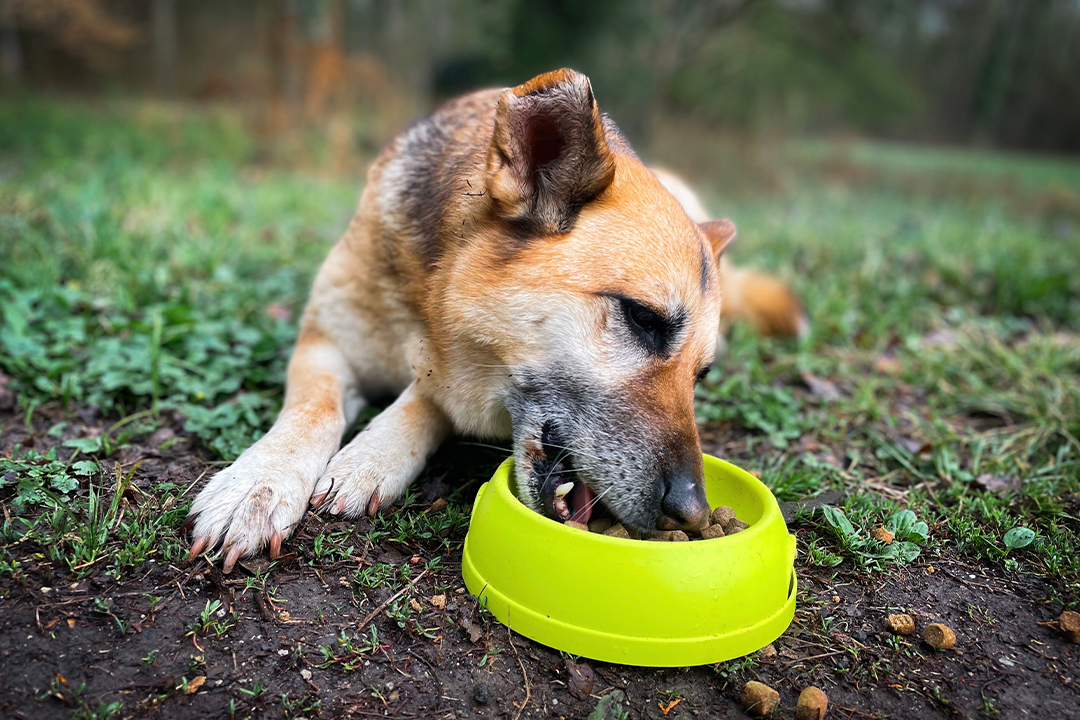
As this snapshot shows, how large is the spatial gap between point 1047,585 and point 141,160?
9317mm

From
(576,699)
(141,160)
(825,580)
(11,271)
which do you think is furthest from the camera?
(141,160)

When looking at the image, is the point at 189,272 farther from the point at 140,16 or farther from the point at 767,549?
the point at 140,16

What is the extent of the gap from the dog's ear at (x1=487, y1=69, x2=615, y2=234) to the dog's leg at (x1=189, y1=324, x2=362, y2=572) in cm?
98

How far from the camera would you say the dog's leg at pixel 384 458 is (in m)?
2.38

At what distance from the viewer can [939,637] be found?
6.74 ft

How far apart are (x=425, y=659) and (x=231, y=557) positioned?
0.63m

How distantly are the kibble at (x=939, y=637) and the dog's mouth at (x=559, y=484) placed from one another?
0.98 metres

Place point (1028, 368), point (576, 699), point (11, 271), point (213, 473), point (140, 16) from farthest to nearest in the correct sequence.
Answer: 1. point (140, 16)
2. point (1028, 368)
3. point (11, 271)
4. point (213, 473)
5. point (576, 699)

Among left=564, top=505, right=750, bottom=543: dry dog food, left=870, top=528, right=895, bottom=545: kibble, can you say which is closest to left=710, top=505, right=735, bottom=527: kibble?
left=564, top=505, right=750, bottom=543: dry dog food

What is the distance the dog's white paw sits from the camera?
7.75ft

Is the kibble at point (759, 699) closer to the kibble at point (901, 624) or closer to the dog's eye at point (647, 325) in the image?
the kibble at point (901, 624)

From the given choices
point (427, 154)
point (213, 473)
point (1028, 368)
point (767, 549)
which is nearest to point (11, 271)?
point (213, 473)

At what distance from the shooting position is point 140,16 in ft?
50.4

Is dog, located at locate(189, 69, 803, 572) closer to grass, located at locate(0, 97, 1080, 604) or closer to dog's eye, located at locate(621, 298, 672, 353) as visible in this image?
dog's eye, located at locate(621, 298, 672, 353)
